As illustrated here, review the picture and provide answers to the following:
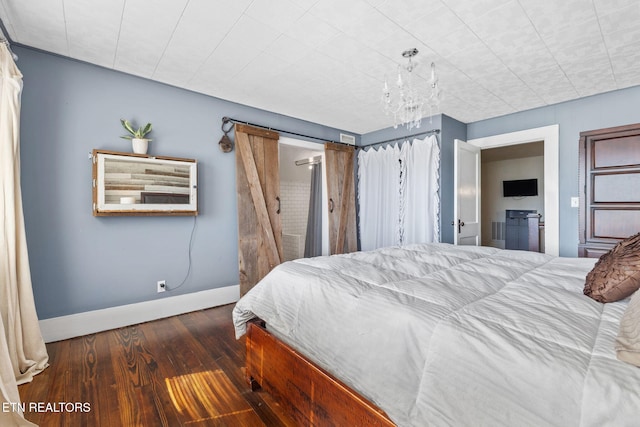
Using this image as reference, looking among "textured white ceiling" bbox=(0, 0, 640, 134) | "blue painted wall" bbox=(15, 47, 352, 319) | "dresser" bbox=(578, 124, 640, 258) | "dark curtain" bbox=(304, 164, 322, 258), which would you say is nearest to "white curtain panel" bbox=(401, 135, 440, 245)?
"textured white ceiling" bbox=(0, 0, 640, 134)

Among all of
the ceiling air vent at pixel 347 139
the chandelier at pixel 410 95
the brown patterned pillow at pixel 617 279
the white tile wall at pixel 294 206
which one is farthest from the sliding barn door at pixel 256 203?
the brown patterned pillow at pixel 617 279

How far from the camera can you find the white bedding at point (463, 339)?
687 mm

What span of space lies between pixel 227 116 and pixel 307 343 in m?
2.85

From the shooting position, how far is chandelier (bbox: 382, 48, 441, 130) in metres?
2.30

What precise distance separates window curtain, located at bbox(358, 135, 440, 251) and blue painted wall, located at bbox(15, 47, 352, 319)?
216 cm

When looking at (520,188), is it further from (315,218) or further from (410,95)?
(410,95)

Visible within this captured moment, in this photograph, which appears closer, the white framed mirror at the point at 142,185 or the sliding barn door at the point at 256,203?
the white framed mirror at the point at 142,185

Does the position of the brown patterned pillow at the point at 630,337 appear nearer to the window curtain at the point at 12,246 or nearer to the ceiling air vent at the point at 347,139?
the window curtain at the point at 12,246

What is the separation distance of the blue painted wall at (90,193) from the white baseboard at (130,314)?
6 centimetres

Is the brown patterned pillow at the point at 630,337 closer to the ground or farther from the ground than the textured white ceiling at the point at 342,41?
closer to the ground

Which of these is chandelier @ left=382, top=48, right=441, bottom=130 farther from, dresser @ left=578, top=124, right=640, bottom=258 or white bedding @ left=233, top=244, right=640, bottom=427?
dresser @ left=578, top=124, right=640, bottom=258

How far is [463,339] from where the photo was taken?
2.86 ft

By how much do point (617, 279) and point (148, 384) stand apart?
2.40 metres

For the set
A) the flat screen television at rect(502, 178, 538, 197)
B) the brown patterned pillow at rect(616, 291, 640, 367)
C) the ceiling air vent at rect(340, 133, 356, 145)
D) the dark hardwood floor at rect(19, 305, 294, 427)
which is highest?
the ceiling air vent at rect(340, 133, 356, 145)
